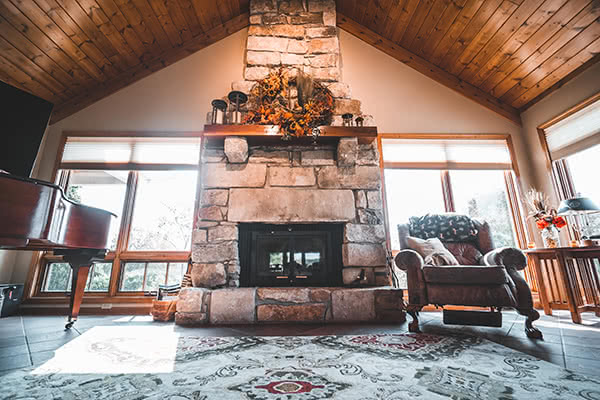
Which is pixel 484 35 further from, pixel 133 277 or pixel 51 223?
pixel 133 277

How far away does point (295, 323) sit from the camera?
7.67 feet

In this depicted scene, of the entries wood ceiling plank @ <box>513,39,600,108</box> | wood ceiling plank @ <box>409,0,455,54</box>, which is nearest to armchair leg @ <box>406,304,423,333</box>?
wood ceiling plank @ <box>513,39,600,108</box>

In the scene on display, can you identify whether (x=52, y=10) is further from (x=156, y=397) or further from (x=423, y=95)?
(x=423, y=95)

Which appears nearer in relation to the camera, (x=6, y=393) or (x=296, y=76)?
(x=6, y=393)

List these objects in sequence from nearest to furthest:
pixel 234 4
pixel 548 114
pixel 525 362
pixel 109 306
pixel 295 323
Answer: pixel 525 362
pixel 295 323
pixel 109 306
pixel 548 114
pixel 234 4

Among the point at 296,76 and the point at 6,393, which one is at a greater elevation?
the point at 296,76

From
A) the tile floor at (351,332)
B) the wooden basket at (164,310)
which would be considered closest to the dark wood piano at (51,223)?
the tile floor at (351,332)

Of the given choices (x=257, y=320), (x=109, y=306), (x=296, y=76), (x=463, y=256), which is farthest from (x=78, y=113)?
(x=463, y=256)

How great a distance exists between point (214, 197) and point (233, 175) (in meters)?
0.32

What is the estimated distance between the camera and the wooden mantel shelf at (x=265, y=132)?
2.78m

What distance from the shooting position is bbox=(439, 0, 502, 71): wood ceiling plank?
9.26 feet

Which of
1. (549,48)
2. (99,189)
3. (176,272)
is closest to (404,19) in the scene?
(549,48)

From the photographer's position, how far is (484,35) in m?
3.09

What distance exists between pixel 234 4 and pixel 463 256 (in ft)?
14.0
